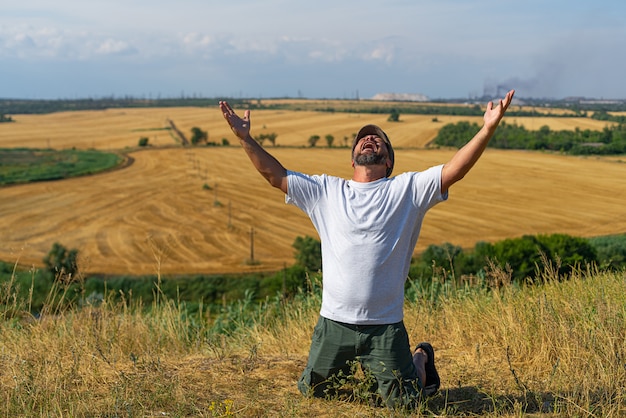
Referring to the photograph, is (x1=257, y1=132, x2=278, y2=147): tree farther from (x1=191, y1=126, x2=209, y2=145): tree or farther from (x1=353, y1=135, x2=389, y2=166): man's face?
(x1=353, y1=135, x2=389, y2=166): man's face

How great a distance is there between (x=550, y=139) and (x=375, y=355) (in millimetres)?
63351

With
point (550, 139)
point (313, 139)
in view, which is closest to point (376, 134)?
point (550, 139)

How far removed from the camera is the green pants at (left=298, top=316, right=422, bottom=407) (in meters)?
3.75

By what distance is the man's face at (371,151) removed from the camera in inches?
149

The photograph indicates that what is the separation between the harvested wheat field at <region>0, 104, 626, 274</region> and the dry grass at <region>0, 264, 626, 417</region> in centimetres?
2220

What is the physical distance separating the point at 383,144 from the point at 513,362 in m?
2.03

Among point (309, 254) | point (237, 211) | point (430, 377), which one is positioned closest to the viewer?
point (430, 377)

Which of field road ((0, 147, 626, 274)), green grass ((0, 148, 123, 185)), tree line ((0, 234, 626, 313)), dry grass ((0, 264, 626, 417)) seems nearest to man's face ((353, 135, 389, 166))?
dry grass ((0, 264, 626, 417))

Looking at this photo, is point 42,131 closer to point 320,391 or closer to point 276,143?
point 276,143

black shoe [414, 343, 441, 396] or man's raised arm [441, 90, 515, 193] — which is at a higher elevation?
man's raised arm [441, 90, 515, 193]

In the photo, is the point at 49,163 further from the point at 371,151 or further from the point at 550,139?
the point at 371,151

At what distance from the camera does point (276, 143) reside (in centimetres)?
7962

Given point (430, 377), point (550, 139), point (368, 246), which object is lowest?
point (430, 377)

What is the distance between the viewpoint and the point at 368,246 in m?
3.66
